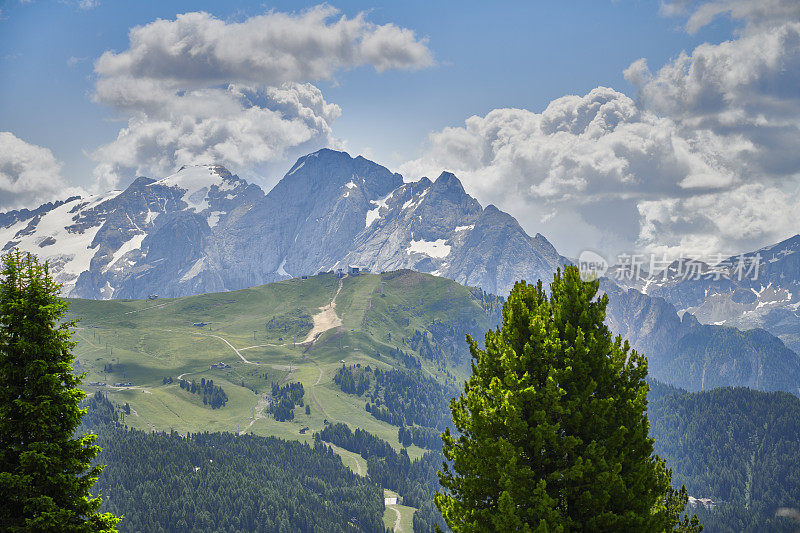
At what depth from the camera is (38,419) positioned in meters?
27.7

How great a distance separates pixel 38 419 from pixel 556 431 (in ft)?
73.8

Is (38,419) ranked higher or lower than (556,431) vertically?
lower

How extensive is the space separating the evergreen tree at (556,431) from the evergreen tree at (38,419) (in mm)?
16901

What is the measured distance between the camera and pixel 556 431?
29359mm

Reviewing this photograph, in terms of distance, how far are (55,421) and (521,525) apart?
2075 centimetres

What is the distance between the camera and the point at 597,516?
2756 cm

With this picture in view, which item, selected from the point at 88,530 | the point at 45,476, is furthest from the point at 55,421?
the point at 88,530

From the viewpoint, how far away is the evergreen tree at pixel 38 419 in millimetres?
27375

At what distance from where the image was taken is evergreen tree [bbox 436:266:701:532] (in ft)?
91.8

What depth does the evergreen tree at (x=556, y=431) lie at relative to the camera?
91.8 ft

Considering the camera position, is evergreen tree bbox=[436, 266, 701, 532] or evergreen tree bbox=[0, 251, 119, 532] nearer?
evergreen tree bbox=[0, 251, 119, 532]

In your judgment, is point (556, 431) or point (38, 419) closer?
point (38, 419)

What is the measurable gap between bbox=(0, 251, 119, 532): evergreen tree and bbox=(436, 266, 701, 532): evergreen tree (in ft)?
55.4

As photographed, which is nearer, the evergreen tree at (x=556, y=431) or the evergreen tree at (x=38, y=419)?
the evergreen tree at (x=38, y=419)
